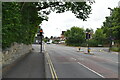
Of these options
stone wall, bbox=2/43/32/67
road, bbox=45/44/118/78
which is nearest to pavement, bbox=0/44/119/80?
road, bbox=45/44/118/78

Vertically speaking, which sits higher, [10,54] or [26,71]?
[10,54]

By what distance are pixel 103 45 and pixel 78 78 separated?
7854cm

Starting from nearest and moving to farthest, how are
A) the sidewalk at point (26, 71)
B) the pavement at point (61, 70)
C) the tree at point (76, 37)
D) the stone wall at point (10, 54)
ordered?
the sidewalk at point (26, 71)
the pavement at point (61, 70)
the stone wall at point (10, 54)
the tree at point (76, 37)

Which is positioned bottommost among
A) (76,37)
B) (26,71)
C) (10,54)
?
(26,71)

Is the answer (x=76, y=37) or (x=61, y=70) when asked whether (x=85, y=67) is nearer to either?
(x=61, y=70)

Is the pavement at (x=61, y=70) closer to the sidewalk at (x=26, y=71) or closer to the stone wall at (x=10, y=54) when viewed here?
the sidewalk at (x=26, y=71)

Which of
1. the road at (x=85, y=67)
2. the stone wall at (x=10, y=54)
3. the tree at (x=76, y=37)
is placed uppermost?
the tree at (x=76, y=37)

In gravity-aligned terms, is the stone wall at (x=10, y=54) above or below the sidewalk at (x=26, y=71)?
above

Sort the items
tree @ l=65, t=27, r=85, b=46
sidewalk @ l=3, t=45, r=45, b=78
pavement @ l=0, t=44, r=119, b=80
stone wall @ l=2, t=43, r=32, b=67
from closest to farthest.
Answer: sidewalk @ l=3, t=45, r=45, b=78, pavement @ l=0, t=44, r=119, b=80, stone wall @ l=2, t=43, r=32, b=67, tree @ l=65, t=27, r=85, b=46

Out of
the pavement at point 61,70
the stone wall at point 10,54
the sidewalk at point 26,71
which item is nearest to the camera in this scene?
the sidewalk at point 26,71

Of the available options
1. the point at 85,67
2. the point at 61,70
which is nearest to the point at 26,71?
the point at 61,70

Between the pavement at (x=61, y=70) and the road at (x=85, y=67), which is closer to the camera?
the pavement at (x=61, y=70)

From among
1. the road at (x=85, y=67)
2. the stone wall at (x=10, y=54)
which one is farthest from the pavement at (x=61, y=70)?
the stone wall at (x=10, y=54)

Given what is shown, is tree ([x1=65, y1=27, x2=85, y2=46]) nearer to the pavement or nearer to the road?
the road
